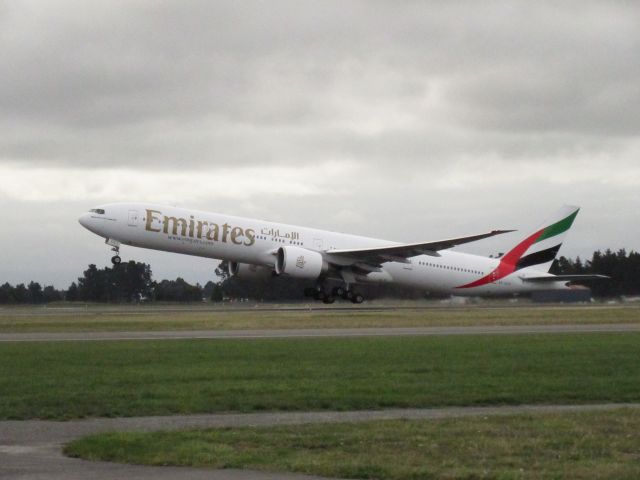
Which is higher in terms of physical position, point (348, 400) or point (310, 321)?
point (310, 321)

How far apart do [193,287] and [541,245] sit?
40862mm

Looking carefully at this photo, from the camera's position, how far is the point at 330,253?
172ft

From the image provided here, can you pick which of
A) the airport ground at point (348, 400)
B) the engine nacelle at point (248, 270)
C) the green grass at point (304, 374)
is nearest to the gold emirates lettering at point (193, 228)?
the engine nacelle at point (248, 270)

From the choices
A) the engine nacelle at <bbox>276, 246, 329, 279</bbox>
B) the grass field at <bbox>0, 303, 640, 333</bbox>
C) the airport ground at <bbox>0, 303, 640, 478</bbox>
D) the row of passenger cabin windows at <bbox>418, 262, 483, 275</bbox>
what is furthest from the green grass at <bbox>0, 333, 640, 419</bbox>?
the row of passenger cabin windows at <bbox>418, 262, 483, 275</bbox>

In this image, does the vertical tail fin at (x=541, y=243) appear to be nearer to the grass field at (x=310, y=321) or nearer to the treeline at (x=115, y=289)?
the grass field at (x=310, y=321)

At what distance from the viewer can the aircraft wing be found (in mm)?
50403

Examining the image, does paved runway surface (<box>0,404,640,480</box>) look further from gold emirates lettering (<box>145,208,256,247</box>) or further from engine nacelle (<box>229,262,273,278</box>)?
engine nacelle (<box>229,262,273,278</box>)

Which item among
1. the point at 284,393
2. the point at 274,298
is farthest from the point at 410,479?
the point at 274,298

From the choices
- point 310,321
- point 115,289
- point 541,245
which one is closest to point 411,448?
point 310,321

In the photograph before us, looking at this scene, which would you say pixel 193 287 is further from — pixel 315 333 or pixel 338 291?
pixel 315 333

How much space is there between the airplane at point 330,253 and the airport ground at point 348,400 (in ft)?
62.1

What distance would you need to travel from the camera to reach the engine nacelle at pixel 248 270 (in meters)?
53.1

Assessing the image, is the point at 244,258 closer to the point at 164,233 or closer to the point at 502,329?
the point at 164,233

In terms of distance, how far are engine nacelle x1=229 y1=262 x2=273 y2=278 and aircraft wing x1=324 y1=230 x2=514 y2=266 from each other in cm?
347
